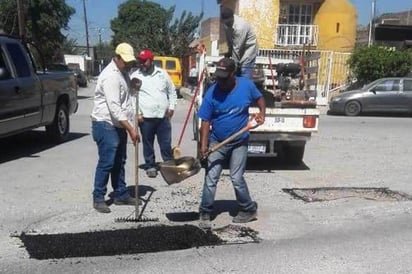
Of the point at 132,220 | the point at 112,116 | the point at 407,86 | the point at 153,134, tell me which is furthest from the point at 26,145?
the point at 407,86

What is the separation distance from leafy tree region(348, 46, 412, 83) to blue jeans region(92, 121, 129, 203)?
22.7m

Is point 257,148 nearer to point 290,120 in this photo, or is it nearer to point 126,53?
point 290,120

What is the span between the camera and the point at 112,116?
275 inches

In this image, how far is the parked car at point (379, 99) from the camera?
22859 millimetres

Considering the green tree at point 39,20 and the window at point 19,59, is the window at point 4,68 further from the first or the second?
the green tree at point 39,20

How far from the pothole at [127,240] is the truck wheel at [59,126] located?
6.73 m

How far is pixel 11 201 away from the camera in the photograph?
7.77m

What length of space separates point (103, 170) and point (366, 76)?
2344 centimetres

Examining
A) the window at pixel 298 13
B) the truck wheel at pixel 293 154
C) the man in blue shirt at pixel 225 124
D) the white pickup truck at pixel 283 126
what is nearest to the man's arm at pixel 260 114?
the man in blue shirt at pixel 225 124

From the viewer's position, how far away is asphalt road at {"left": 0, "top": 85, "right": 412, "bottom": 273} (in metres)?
5.51

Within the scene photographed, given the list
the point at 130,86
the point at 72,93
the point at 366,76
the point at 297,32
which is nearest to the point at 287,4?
the point at 297,32

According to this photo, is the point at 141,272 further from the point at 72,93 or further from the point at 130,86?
the point at 72,93

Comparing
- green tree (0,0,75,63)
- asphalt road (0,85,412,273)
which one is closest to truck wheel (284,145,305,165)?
asphalt road (0,85,412,273)

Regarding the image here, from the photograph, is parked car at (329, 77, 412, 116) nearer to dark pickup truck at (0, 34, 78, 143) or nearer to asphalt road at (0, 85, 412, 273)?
asphalt road at (0, 85, 412, 273)
